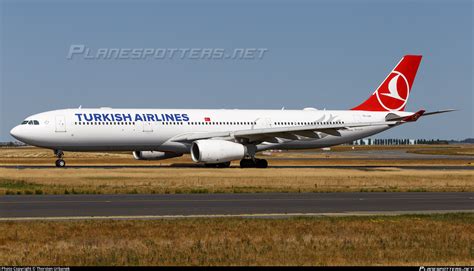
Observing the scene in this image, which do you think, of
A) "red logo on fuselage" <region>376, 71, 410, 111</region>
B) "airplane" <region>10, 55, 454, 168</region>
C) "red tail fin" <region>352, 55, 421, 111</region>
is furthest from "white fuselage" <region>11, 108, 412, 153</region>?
"red logo on fuselage" <region>376, 71, 410, 111</region>

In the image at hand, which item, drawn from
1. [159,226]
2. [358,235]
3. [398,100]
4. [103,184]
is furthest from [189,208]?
[398,100]

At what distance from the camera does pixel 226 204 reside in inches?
979

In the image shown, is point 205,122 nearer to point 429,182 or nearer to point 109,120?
point 109,120

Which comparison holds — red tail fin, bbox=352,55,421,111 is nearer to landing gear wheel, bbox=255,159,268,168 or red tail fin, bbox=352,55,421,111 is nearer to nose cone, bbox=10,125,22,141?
landing gear wheel, bbox=255,159,268,168

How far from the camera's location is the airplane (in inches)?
1895

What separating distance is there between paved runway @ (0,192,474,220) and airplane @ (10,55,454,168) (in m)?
20.2

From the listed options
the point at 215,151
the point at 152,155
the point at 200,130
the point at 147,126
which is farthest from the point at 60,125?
the point at 215,151

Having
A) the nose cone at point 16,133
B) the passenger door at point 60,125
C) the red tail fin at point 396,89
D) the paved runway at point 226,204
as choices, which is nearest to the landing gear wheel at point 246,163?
the red tail fin at point 396,89

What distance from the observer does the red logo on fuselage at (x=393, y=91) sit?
2341 inches

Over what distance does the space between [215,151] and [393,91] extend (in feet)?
62.9

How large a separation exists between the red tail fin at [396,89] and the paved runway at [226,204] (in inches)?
1172

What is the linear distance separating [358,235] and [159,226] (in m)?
5.02

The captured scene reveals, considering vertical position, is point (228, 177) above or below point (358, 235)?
above

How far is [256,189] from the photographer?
3234 cm
